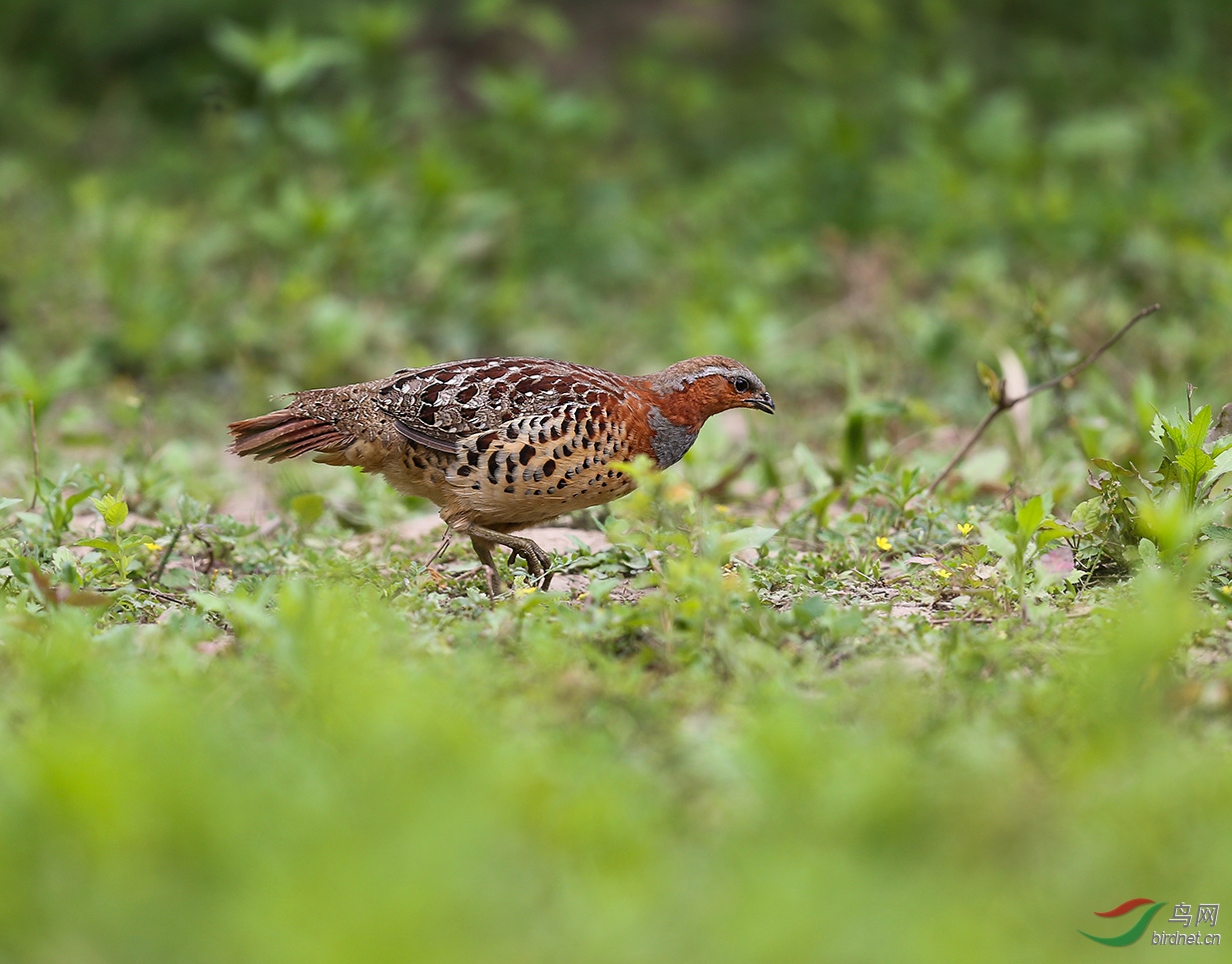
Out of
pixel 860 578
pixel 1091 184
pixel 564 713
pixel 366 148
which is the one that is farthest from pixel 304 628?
pixel 1091 184

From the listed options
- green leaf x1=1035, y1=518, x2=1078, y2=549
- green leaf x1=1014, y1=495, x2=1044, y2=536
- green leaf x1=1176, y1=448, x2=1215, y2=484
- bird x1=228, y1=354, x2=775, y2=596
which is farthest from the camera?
bird x1=228, y1=354, x2=775, y2=596

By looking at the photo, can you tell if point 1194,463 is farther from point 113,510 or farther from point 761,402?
point 113,510

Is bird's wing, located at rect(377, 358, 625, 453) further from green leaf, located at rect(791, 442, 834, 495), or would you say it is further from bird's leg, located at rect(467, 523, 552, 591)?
green leaf, located at rect(791, 442, 834, 495)

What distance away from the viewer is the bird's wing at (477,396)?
488 cm

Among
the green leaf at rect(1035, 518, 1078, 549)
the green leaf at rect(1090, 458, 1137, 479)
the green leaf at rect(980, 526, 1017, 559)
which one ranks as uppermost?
the green leaf at rect(1090, 458, 1137, 479)

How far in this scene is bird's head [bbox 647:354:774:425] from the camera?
519 centimetres

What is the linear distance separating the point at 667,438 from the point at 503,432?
69 centimetres

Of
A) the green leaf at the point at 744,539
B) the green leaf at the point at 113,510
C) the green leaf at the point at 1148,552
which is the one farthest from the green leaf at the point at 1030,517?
the green leaf at the point at 113,510

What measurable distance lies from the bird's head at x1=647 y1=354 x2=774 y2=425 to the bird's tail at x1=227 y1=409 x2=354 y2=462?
3.98 ft

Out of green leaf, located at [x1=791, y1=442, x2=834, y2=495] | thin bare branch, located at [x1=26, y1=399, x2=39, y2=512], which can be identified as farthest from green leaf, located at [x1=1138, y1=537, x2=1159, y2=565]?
thin bare branch, located at [x1=26, y1=399, x2=39, y2=512]

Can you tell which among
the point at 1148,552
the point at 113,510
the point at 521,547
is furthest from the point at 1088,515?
the point at 113,510

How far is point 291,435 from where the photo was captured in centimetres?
506

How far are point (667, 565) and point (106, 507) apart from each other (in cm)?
202

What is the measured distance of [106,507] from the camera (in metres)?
4.54
